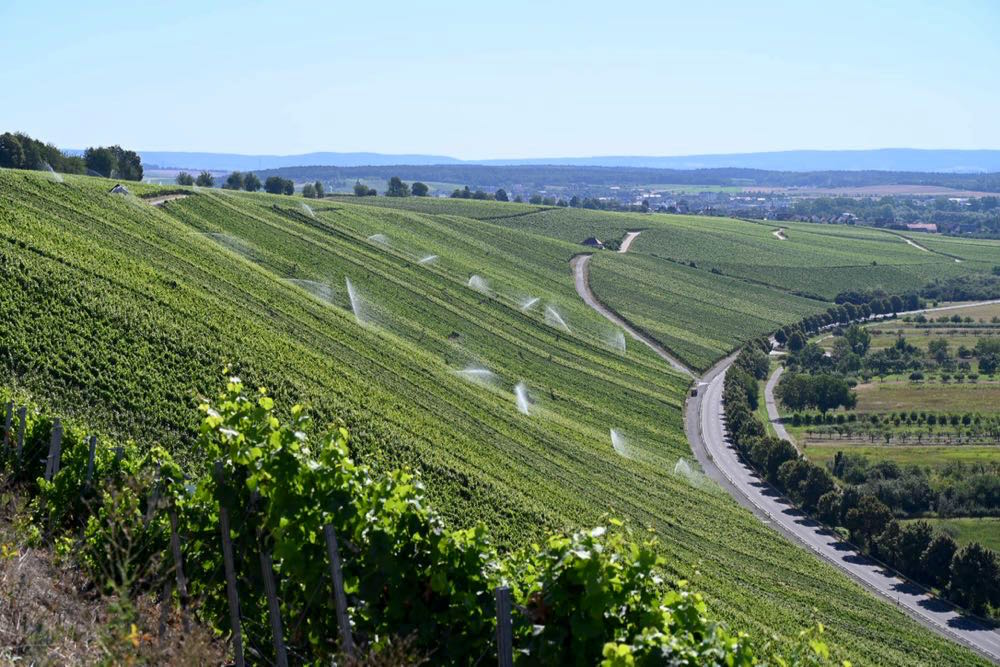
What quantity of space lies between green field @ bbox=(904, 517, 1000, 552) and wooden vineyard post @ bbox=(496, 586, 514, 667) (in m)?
67.1

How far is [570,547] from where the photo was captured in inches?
329

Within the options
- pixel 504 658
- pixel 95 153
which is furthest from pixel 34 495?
pixel 95 153

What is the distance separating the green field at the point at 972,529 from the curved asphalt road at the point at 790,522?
1005 cm

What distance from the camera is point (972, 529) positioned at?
70250mm

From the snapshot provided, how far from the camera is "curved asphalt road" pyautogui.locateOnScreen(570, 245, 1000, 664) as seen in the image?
171 ft

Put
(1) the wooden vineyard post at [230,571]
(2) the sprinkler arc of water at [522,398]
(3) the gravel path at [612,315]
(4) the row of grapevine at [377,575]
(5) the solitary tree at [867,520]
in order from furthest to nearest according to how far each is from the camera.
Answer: (3) the gravel path at [612,315] → (5) the solitary tree at [867,520] → (2) the sprinkler arc of water at [522,398] → (1) the wooden vineyard post at [230,571] → (4) the row of grapevine at [377,575]

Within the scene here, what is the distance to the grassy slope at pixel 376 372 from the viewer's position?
31953 millimetres

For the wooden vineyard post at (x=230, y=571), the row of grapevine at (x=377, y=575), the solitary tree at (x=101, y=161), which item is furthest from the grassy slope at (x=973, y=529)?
the solitary tree at (x=101, y=161)

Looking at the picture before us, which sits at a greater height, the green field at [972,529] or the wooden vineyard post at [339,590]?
the wooden vineyard post at [339,590]

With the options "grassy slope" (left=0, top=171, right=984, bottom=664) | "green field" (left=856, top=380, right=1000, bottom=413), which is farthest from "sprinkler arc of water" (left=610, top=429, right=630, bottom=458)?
"green field" (left=856, top=380, right=1000, bottom=413)

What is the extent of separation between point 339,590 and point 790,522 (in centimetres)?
6287

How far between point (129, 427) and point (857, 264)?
551 ft

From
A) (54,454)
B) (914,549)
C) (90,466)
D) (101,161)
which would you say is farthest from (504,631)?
(101,161)

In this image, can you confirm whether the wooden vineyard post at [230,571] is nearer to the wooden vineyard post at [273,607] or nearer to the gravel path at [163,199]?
the wooden vineyard post at [273,607]
